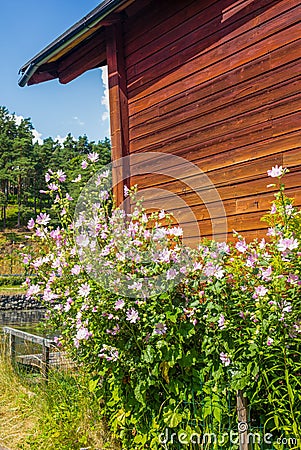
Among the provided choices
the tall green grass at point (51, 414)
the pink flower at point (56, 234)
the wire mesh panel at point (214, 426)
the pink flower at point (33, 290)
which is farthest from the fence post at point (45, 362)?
the wire mesh panel at point (214, 426)

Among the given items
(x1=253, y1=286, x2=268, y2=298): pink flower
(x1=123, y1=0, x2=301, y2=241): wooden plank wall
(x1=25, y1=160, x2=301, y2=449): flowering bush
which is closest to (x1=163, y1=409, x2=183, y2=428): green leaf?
(x1=25, y1=160, x2=301, y2=449): flowering bush

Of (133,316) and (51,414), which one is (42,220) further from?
(51,414)

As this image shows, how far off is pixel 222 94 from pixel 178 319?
209 centimetres

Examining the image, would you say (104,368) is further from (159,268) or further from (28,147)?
(28,147)

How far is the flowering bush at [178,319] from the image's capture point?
3.05 metres

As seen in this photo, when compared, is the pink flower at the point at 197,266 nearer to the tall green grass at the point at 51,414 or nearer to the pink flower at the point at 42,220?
the pink flower at the point at 42,220

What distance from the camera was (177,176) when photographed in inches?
209

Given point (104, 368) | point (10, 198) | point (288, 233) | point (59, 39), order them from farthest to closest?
point (10, 198) < point (59, 39) < point (104, 368) < point (288, 233)

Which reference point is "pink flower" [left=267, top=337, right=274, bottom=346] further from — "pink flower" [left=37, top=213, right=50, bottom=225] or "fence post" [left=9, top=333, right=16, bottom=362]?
"fence post" [left=9, top=333, right=16, bottom=362]

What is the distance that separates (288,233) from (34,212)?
58.1 metres

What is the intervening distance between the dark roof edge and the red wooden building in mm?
13

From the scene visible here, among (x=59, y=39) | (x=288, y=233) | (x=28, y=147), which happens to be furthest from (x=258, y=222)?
(x=28, y=147)

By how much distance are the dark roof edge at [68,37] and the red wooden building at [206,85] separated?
0.5 inches

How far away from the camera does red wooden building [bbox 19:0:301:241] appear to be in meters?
4.28
